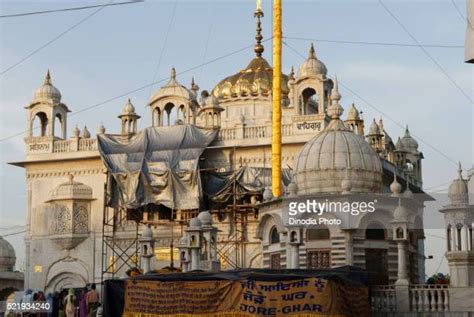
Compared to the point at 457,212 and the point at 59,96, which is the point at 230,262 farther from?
the point at 457,212

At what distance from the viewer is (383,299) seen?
23438mm

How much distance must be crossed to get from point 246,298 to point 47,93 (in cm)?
2949

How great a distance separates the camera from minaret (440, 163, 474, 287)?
23875mm

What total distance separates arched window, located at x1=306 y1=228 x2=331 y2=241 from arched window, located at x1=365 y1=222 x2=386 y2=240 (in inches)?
47.6

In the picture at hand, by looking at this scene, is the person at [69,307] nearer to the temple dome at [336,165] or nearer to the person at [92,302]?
the person at [92,302]

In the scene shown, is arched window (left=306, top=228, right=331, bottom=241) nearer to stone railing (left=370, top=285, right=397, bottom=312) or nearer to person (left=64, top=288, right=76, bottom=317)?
stone railing (left=370, top=285, right=397, bottom=312)

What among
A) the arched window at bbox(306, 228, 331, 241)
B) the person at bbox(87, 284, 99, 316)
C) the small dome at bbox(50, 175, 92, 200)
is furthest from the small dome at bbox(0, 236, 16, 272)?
the arched window at bbox(306, 228, 331, 241)

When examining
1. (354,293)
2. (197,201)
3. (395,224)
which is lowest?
(354,293)

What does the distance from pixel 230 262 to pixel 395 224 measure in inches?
670

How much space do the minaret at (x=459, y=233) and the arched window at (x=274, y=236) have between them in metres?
6.50

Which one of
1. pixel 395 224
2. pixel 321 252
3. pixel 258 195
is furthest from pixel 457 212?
pixel 258 195

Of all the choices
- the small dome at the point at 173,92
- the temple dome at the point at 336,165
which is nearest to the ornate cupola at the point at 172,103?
the small dome at the point at 173,92

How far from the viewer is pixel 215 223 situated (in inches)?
1695

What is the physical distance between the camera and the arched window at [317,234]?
94.4ft
